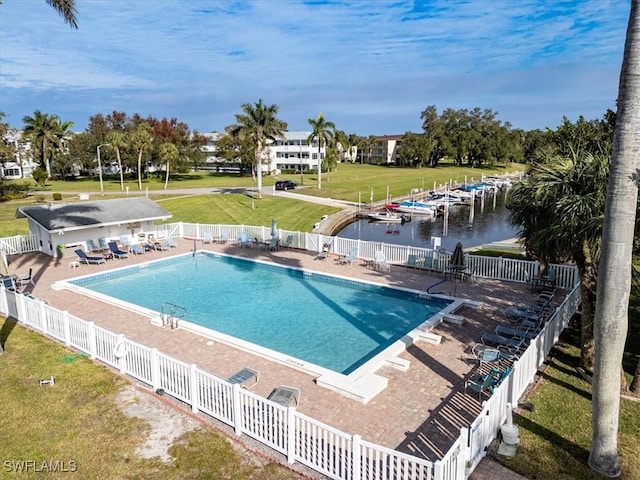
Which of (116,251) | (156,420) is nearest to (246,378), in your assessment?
(156,420)

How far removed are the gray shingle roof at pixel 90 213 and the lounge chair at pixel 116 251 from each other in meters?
1.54

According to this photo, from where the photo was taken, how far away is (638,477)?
683cm

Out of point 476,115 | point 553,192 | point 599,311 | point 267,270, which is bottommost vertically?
point 267,270

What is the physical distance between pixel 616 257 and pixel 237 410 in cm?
655

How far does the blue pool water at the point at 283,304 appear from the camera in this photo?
43.6 feet

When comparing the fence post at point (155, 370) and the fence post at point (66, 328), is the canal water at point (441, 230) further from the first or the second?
the fence post at point (155, 370)

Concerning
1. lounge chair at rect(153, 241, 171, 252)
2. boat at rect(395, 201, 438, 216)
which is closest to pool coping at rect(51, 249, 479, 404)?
lounge chair at rect(153, 241, 171, 252)

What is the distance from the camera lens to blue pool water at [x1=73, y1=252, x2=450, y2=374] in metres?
13.3

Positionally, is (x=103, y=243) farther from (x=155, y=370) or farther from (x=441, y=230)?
(x=441, y=230)

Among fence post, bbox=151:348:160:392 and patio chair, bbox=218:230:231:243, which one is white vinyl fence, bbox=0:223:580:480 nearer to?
fence post, bbox=151:348:160:392

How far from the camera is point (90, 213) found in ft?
80.5

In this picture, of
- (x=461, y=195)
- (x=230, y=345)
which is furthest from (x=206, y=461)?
(x=461, y=195)

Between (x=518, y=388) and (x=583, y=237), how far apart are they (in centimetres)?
361

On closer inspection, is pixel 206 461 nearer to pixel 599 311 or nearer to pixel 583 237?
pixel 599 311
